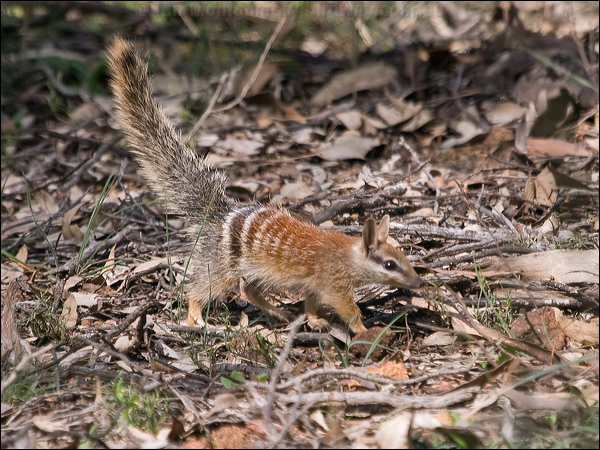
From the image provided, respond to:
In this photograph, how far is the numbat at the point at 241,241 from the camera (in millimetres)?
4566

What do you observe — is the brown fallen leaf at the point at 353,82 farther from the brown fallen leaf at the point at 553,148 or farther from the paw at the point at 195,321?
the paw at the point at 195,321

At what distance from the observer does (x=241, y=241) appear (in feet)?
15.5

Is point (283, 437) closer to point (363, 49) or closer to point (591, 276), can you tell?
point (591, 276)

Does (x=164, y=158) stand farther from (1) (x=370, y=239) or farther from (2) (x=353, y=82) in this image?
(2) (x=353, y=82)

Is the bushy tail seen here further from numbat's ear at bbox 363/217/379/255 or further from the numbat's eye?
the numbat's eye

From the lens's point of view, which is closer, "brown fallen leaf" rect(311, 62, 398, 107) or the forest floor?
the forest floor

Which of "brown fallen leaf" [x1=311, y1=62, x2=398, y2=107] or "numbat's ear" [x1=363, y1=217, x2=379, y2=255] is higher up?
"brown fallen leaf" [x1=311, y1=62, x2=398, y2=107]

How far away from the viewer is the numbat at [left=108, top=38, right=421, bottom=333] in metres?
4.57

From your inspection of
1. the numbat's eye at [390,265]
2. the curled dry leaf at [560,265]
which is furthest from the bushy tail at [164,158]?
the curled dry leaf at [560,265]

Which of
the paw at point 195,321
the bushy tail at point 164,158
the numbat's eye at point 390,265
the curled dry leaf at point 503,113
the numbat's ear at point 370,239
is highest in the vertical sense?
the curled dry leaf at point 503,113

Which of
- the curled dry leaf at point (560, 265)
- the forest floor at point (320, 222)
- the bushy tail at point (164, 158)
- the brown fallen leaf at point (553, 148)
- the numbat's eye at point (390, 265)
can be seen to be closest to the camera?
the forest floor at point (320, 222)

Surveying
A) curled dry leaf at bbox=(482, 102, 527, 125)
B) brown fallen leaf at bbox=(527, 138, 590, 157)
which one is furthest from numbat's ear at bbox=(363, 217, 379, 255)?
curled dry leaf at bbox=(482, 102, 527, 125)

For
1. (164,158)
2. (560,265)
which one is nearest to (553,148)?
(560,265)

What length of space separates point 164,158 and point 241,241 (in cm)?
82
